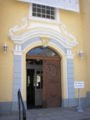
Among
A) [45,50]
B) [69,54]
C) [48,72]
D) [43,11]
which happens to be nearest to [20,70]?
[48,72]

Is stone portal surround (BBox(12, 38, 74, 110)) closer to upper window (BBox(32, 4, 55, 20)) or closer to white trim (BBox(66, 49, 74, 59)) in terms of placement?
white trim (BBox(66, 49, 74, 59))

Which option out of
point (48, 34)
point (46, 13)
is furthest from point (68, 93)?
point (46, 13)

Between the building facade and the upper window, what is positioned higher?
the upper window

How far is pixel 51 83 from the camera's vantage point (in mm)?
10367

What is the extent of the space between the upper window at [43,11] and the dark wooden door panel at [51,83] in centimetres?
244

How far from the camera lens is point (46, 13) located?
10656 mm

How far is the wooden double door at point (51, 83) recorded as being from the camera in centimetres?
1021

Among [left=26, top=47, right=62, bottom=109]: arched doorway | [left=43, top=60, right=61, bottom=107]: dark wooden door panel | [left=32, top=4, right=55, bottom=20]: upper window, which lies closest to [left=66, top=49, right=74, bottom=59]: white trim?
[left=26, top=47, right=62, bottom=109]: arched doorway

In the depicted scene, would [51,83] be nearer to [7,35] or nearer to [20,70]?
[20,70]

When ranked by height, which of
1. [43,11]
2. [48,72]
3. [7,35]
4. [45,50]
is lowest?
[48,72]

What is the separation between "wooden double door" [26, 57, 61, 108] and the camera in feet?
33.5

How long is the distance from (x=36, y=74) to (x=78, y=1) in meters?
4.77

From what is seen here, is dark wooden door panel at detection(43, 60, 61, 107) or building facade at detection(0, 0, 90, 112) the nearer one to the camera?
building facade at detection(0, 0, 90, 112)

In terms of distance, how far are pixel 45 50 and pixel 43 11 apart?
6.87 feet
